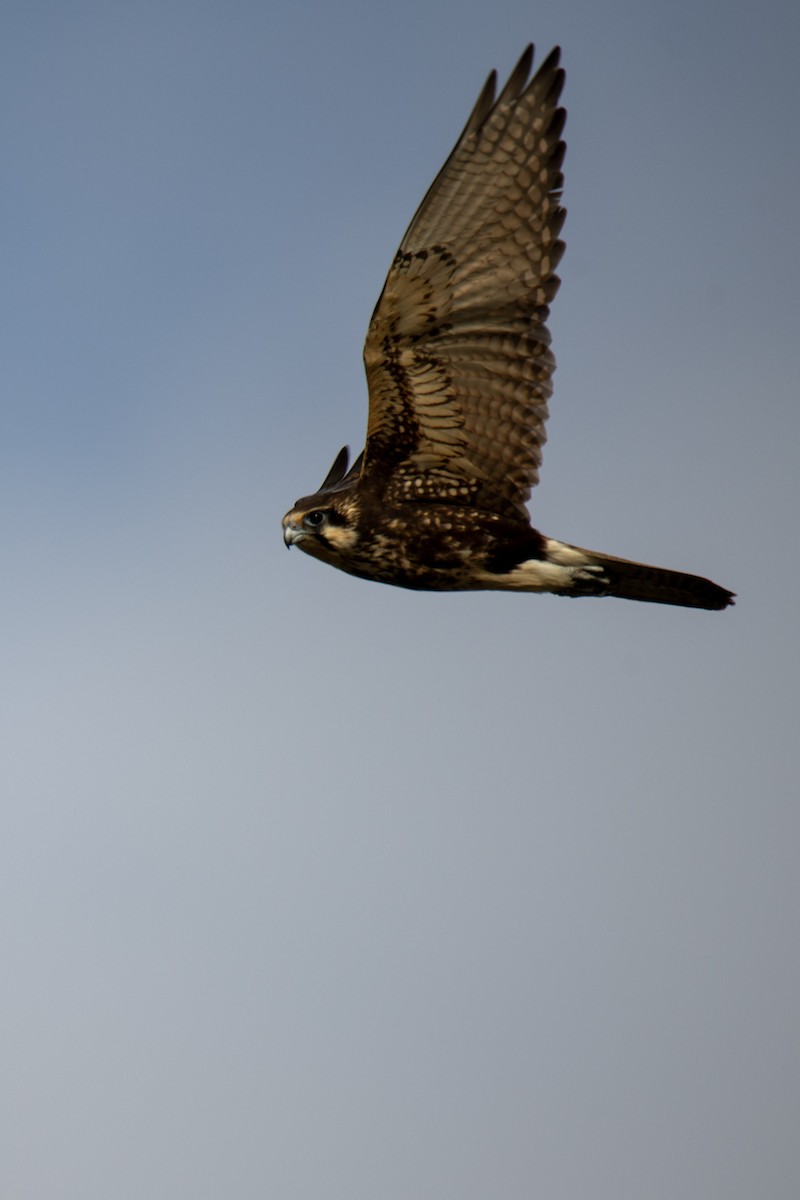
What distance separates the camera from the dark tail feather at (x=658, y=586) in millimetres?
8789

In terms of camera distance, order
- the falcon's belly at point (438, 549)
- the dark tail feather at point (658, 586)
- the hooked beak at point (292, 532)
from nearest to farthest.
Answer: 1. the dark tail feather at point (658, 586)
2. the falcon's belly at point (438, 549)
3. the hooked beak at point (292, 532)

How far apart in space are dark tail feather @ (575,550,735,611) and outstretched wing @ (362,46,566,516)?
1.96 feet

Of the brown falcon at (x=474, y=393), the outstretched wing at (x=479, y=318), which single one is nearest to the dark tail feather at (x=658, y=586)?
the brown falcon at (x=474, y=393)

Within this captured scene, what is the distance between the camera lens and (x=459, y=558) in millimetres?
9039

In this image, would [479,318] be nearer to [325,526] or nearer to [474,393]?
[474,393]

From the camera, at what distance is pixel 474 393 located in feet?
30.6

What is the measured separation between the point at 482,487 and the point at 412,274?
3.85 ft

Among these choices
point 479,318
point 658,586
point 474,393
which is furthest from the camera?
point 474,393

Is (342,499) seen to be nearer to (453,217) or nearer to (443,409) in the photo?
(443,409)

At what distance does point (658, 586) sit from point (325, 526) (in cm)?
175

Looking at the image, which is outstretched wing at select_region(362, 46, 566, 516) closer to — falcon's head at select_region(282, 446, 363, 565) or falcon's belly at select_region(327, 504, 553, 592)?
falcon's belly at select_region(327, 504, 553, 592)

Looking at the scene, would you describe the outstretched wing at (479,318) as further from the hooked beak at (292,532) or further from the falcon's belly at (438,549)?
the hooked beak at (292,532)

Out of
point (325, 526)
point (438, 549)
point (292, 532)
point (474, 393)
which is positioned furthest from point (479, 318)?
point (292, 532)

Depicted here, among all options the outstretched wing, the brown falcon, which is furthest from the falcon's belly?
the outstretched wing
